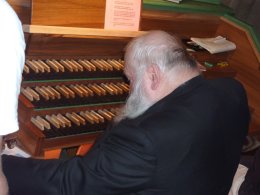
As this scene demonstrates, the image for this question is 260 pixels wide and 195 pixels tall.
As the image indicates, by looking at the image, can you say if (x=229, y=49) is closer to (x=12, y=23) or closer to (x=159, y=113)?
(x=159, y=113)

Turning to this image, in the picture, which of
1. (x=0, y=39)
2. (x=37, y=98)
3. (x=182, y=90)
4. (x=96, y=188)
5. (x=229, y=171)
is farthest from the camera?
(x=37, y=98)

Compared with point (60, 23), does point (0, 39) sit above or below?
above

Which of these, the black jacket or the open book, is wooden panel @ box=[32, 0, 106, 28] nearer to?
the black jacket

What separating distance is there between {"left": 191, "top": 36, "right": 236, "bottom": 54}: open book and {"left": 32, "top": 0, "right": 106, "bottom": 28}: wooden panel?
1.03m

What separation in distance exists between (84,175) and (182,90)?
0.49 metres

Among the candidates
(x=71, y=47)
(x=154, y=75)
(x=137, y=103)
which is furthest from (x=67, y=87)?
(x=154, y=75)

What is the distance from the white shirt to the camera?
962 mm

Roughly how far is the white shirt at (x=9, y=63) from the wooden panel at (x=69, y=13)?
3.87ft

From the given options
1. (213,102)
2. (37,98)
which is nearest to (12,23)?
(213,102)

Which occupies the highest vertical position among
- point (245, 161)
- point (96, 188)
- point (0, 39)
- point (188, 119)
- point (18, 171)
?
point (0, 39)

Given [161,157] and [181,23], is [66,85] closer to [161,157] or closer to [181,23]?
[181,23]

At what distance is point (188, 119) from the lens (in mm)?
1453

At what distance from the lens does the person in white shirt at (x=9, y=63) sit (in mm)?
962

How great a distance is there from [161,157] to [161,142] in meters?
0.05
